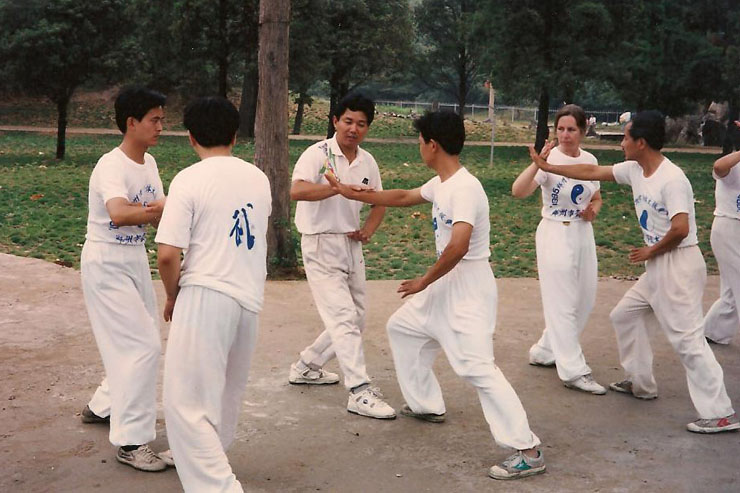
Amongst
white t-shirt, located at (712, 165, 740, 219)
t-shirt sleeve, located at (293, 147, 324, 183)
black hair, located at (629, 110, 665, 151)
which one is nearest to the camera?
black hair, located at (629, 110, 665, 151)

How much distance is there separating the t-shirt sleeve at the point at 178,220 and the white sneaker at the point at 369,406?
228 cm

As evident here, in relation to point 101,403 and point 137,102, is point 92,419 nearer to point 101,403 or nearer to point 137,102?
point 101,403

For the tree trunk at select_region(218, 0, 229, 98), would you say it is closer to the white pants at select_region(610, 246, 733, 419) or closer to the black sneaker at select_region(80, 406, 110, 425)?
the black sneaker at select_region(80, 406, 110, 425)

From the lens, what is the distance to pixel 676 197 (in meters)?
6.05

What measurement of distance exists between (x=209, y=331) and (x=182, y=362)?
0.65 ft

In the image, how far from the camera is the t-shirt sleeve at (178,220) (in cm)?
423

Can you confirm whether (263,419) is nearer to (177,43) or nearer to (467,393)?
(467,393)

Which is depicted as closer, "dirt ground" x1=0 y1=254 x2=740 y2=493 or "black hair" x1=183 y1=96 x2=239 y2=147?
"black hair" x1=183 y1=96 x2=239 y2=147

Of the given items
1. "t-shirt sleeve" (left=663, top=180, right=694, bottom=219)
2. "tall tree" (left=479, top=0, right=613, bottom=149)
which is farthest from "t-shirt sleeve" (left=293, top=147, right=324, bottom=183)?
"tall tree" (left=479, top=0, right=613, bottom=149)

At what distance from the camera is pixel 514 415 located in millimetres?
5230

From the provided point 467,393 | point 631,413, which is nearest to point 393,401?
point 467,393

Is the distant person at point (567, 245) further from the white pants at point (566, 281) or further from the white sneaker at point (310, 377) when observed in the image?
the white sneaker at point (310, 377)

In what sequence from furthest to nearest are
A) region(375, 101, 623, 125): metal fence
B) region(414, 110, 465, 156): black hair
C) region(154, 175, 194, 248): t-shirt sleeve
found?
1. region(375, 101, 623, 125): metal fence
2. region(414, 110, 465, 156): black hair
3. region(154, 175, 194, 248): t-shirt sleeve

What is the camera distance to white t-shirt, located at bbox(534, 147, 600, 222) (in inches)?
276
